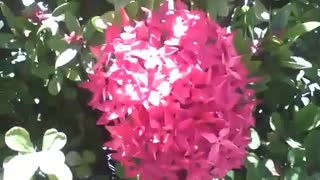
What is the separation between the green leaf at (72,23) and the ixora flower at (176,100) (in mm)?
146

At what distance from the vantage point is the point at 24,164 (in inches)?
41.2

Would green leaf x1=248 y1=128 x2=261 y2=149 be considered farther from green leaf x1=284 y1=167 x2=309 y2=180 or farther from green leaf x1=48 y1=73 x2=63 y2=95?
green leaf x1=48 y1=73 x2=63 y2=95

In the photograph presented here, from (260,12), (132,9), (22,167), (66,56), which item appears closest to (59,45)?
(66,56)

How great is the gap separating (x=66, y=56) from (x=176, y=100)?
0.82 feet

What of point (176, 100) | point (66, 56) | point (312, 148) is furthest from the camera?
point (312, 148)

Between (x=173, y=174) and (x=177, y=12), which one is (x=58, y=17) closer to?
(x=177, y=12)

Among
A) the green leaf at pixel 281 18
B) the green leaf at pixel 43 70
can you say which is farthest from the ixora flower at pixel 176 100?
the green leaf at pixel 281 18

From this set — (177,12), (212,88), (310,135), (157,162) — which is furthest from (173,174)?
(310,135)

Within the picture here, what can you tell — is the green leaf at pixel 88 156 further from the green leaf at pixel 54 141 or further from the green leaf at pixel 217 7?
the green leaf at pixel 217 7

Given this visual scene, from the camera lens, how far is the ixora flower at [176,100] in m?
1.00

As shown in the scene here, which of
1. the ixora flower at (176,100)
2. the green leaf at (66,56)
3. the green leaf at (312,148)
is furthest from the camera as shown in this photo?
the green leaf at (312,148)

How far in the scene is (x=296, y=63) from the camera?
130cm

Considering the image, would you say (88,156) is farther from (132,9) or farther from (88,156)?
(132,9)

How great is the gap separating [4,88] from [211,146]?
49 cm
